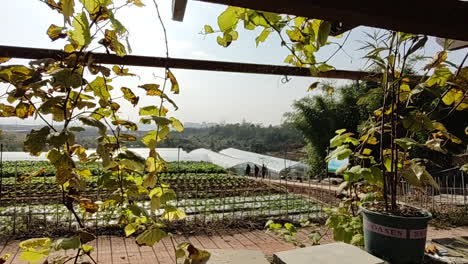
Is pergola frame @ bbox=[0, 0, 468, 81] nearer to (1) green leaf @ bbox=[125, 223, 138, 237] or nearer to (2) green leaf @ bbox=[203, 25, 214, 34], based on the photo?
(2) green leaf @ bbox=[203, 25, 214, 34]

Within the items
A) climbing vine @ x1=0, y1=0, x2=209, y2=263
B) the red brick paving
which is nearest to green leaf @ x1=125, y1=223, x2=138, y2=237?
climbing vine @ x1=0, y1=0, x2=209, y2=263

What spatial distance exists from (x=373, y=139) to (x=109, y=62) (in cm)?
112

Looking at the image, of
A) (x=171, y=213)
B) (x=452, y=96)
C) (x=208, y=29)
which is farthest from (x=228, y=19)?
(x=452, y=96)

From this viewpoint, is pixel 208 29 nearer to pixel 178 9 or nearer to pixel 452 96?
pixel 178 9

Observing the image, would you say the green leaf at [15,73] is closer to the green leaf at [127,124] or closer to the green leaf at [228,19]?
the green leaf at [127,124]

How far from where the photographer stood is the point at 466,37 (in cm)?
80

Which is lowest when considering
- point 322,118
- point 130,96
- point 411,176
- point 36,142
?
point 411,176

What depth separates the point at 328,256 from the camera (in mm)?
1017

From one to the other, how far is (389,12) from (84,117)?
0.70 metres

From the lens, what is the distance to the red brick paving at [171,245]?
2.88 m

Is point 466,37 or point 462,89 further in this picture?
point 462,89

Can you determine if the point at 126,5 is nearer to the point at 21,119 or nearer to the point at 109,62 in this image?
the point at 109,62

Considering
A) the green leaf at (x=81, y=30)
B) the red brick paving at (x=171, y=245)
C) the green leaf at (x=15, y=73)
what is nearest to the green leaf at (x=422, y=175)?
the green leaf at (x=81, y=30)

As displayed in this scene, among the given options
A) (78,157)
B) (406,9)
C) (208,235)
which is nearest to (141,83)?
(78,157)
